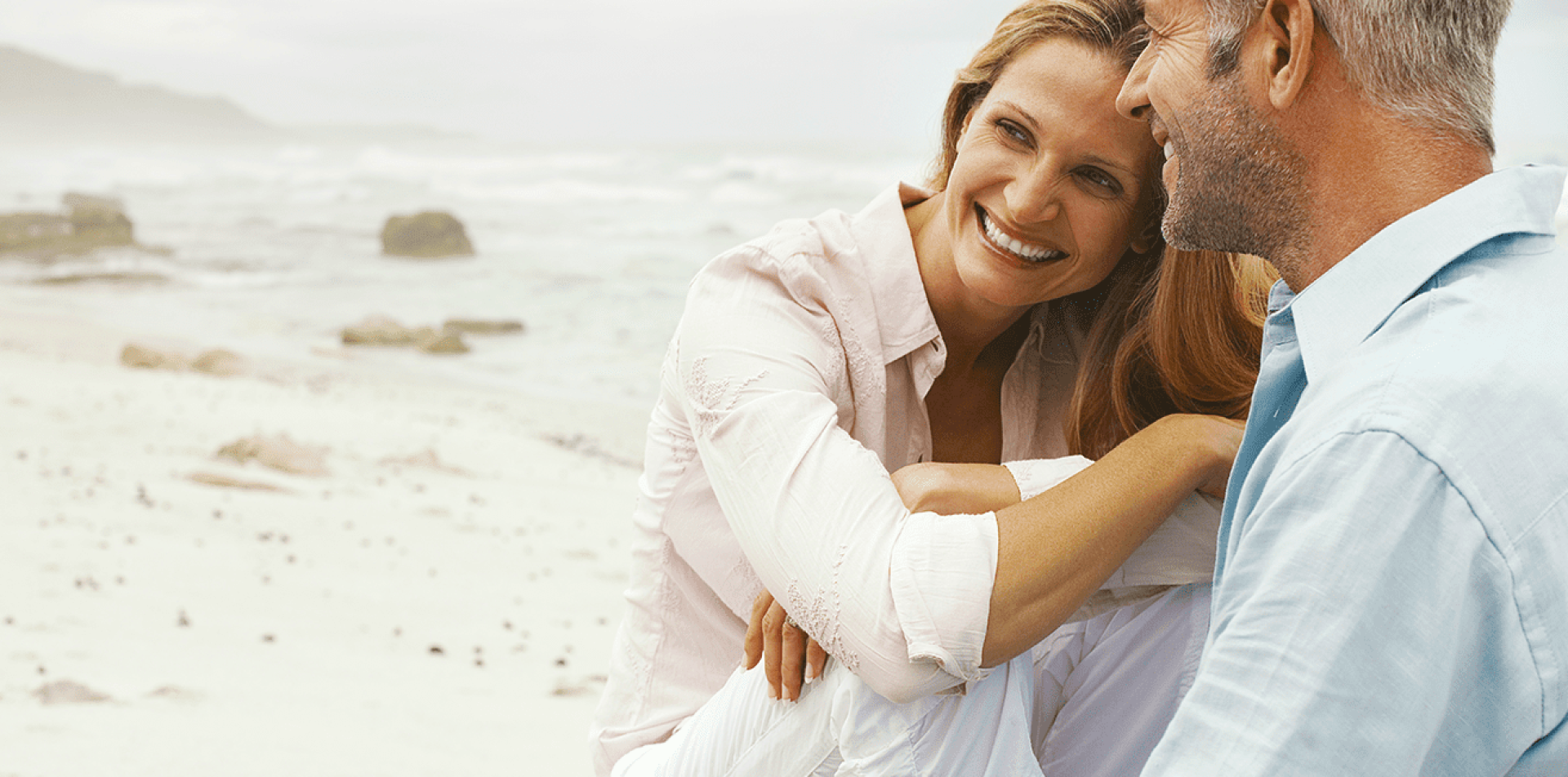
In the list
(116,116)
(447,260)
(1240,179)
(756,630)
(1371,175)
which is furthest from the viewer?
(116,116)

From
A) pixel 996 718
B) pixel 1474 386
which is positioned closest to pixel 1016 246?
pixel 996 718

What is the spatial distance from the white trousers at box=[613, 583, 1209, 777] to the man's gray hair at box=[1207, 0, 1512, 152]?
0.90 m

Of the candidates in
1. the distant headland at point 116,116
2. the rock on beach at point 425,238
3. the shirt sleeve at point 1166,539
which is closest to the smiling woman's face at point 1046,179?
the shirt sleeve at point 1166,539

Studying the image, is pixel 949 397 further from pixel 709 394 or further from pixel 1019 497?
pixel 709 394

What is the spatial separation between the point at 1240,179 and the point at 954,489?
2.13 feet

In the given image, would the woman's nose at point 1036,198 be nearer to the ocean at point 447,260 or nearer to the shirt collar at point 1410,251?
the ocean at point 447,260

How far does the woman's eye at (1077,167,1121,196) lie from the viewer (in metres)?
2.07

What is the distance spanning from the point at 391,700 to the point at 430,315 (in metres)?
13.4

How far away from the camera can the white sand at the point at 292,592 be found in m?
2.94

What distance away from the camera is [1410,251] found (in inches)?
44.0

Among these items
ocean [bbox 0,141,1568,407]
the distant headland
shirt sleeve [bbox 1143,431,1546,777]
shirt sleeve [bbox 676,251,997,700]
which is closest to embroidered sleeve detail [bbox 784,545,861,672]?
shirt sleeve [bbox 676,251,997,700]

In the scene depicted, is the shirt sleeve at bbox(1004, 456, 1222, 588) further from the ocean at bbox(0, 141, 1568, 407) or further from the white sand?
the white sand

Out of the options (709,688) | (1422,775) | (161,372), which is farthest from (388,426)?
(1422,775)

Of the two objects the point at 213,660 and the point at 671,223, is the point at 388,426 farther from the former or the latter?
the point at 671,223
